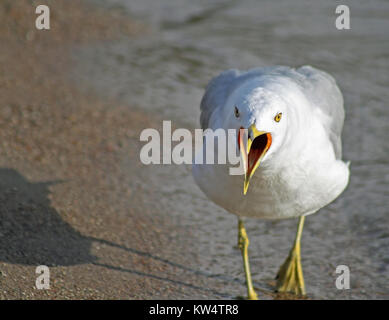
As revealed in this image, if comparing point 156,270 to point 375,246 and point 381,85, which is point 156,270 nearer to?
point 375,246

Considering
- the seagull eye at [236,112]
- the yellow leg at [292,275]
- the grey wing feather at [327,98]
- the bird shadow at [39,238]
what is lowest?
the yellow leg at [292,275]

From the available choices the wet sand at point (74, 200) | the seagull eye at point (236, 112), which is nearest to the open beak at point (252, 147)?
the seagull eye at point (236, 112)

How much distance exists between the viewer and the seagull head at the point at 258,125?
3.59 meters

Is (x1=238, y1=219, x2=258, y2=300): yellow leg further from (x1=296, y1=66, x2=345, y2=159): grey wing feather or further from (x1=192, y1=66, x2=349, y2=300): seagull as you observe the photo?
(x1=296, y1=66, x2=345, y2=159): grey wing feather

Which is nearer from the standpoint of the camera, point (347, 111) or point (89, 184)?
point (89, 184)

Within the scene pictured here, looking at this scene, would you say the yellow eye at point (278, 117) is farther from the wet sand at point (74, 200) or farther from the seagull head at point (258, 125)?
the wet sand at point (74, 200)

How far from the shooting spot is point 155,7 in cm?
1070

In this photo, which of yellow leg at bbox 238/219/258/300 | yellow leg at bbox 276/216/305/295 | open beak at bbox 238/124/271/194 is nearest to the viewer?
open beak at bbox 238/124/271/194

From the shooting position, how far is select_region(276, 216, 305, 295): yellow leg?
5.06 metres

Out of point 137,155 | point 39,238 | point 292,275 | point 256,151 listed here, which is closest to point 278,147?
point 256,151

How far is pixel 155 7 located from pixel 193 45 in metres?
1.57

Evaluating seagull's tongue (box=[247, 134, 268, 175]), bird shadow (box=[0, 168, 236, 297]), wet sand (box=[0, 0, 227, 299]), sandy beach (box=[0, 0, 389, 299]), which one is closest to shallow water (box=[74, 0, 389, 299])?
sandy beach (box=[0, 0, 389, 299])

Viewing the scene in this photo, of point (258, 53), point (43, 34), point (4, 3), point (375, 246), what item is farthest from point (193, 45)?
point (375, 246)

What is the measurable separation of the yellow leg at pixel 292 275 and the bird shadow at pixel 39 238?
1.19 feet
